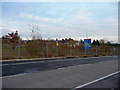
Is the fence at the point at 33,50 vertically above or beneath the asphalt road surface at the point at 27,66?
above

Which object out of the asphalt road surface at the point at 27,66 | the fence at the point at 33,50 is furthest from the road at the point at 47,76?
the fence at the point at 33,50

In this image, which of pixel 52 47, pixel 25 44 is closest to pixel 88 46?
pixel 52 47

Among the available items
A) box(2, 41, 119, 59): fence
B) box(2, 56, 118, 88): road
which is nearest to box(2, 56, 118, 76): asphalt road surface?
box(2, 56, 118, 88): road

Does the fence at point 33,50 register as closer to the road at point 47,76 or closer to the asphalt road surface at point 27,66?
the asphalt road surface at point 27,66

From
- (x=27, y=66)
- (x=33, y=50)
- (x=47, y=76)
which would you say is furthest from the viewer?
(x=33, y=50)

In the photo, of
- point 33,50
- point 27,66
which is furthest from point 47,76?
point 33,50

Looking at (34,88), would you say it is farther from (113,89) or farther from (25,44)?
(25,44)

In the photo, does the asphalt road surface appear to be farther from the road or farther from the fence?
the fence

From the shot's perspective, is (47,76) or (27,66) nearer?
(47,76)

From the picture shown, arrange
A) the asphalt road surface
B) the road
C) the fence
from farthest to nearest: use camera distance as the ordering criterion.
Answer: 1. the fence
2. the asphalt road surface
3. the road

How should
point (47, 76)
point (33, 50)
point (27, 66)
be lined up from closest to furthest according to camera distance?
1. point (47, 76)
2. point (27, 66)
3. point (33, 50)

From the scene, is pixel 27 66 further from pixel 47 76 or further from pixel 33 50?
pixel 33 50

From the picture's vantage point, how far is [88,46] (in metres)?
28.9

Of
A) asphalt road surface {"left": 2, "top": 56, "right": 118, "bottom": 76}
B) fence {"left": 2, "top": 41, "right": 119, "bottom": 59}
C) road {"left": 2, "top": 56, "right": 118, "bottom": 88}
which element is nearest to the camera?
road {"left": 2, "top": 56, "right": 118, "bottom": 88}
